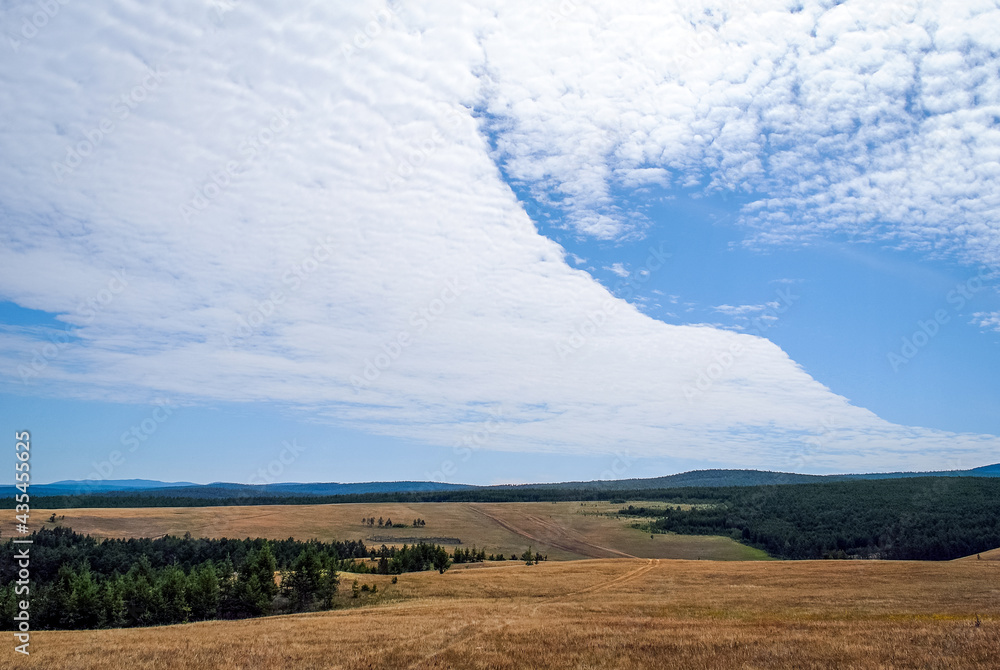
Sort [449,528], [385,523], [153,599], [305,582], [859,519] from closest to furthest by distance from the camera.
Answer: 1. [153,599]
2. [305,582]
3. [859,519]
4. [449,528]
5. [385,523]

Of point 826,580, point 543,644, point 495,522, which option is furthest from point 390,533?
point 543,644

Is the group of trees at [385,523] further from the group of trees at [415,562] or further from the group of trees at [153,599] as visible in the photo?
the group of trees at [153,599]

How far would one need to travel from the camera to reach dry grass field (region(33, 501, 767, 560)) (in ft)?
361

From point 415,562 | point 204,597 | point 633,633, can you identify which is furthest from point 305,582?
point 633,633

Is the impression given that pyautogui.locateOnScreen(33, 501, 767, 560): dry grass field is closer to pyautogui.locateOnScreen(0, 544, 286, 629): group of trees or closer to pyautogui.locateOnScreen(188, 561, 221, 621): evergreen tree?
pyautogui.locateOnScreen(0, 544, 286, 629): group of trees

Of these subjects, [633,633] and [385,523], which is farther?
[385,523]

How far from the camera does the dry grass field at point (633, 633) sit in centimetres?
1942

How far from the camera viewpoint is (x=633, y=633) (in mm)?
24438

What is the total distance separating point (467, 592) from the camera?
4838cm

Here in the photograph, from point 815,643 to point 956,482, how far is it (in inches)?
5650

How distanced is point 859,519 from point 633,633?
10404 cm

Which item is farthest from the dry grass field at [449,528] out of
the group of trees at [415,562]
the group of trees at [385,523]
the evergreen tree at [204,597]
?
the evergreen tree at [204,597]

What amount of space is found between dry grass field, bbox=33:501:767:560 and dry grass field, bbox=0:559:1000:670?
202 ft

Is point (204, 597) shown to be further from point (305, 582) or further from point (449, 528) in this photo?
point (449, 528)
